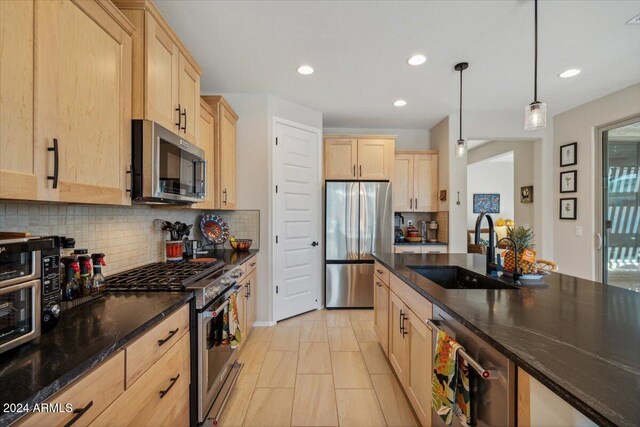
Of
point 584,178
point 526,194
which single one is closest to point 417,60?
point 584,178

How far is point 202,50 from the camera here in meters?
2.34

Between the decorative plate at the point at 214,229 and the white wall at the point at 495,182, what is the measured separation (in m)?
6.64

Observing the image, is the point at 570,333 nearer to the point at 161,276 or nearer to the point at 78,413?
the point at 78,413

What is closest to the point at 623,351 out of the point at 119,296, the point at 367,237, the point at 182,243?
the point at 119,296

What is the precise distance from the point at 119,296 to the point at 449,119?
4160 millimetres

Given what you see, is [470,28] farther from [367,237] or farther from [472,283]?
[367,237]

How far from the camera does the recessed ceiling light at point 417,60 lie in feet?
7.99

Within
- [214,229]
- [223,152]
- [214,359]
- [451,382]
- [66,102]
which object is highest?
[223,152]

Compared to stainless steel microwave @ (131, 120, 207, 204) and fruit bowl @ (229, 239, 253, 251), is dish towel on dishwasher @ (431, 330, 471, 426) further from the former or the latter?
fruit bowl @ (229, 239, 253, 251)

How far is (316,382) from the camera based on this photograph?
2.09 m

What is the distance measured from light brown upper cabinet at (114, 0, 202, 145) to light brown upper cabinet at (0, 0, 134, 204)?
6 cm

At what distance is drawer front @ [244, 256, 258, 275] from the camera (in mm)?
2637

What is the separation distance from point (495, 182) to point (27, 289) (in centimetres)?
868

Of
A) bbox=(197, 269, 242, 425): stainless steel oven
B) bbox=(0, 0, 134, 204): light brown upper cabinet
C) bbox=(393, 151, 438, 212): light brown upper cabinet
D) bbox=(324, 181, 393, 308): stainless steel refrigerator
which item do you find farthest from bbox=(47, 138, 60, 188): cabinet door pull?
bbox=(393, 151, 438, 212): light brown upper cabinet
